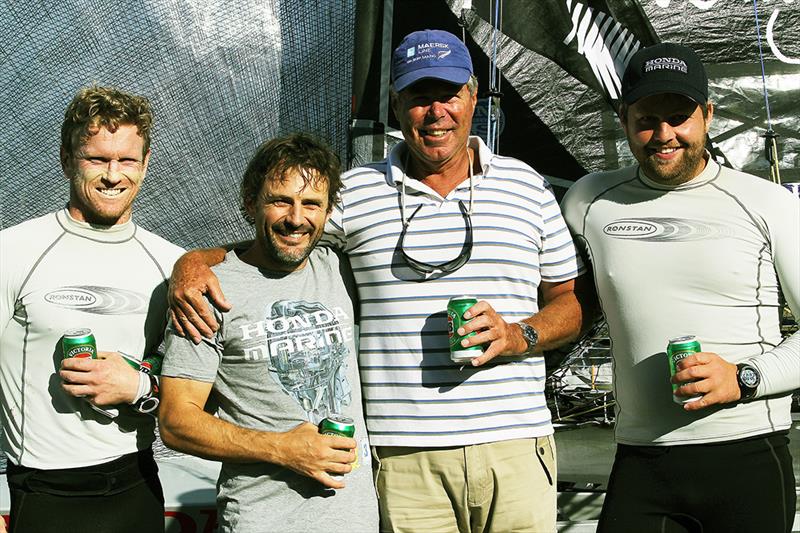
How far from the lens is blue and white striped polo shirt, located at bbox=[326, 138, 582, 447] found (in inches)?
83.7

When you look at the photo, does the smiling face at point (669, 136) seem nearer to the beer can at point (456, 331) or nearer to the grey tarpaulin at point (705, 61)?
the beer can at point (456, 331)

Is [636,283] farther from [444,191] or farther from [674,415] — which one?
[444,191]

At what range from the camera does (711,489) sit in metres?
2.22

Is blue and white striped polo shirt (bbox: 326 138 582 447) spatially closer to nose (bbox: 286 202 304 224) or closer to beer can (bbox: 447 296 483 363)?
beer can (bbox: 447 296 483 363)

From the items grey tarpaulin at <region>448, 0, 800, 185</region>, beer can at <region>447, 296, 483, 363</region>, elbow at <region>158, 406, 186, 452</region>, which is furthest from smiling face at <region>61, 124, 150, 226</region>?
grey tarpaulin at <region>448, 0, 800, 185</region>

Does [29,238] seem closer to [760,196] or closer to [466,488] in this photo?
[466,488]

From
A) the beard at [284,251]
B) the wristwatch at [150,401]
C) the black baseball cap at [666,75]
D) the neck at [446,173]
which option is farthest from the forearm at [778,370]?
the wristwatch at [150,401]

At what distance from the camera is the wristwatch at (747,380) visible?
Result: 2139 mm

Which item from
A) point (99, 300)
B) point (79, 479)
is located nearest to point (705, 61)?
point (99, 300)

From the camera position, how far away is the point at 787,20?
12.7 feet

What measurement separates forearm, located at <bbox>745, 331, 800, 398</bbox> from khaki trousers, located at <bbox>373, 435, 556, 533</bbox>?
1.86 ft

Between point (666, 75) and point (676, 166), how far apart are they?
237mm

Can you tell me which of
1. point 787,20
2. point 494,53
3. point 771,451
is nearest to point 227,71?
point 494,53

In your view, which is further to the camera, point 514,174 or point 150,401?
point 514,174
